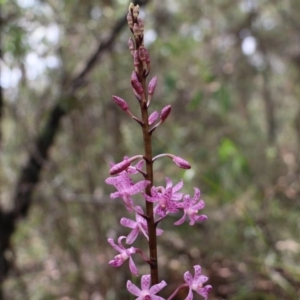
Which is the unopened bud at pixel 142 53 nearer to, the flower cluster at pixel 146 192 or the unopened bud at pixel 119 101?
the flower cluster at pixel 146 192

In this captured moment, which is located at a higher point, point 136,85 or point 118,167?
point 136,85

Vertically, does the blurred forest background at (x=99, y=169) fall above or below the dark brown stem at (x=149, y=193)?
below

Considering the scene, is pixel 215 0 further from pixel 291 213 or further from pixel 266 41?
pixel 291 213

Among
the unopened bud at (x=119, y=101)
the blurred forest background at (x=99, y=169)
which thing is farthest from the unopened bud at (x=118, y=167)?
the blurred forest background at (x=99, y=169)

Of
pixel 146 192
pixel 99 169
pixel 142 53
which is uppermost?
pixel 142 53

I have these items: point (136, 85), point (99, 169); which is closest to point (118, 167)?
point (136, 85)

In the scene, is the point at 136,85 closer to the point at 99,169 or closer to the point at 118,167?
the point at 118,167

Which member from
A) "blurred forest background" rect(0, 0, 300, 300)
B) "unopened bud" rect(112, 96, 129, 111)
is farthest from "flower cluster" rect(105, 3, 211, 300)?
"blurred forest background" rect(0, 0, 300, 300)

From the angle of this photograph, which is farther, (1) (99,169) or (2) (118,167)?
(1) (99,169)

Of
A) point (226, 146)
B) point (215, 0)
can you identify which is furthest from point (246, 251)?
point (215, 0)
